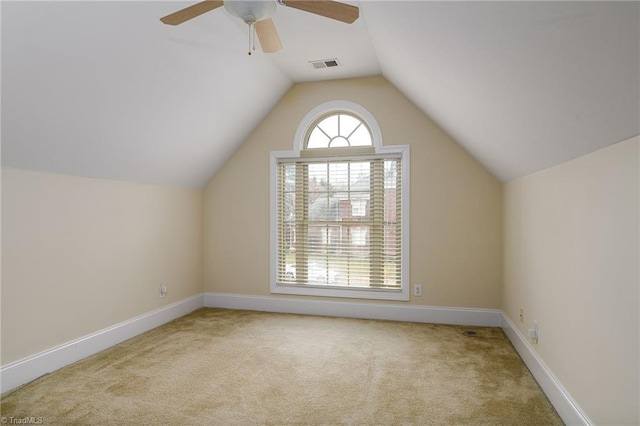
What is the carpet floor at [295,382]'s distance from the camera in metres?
2.28

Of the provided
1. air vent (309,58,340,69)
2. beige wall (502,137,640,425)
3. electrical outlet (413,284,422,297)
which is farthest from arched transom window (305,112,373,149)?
beige wall (502,137,640,425)

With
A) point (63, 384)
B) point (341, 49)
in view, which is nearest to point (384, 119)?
point (341, 49)

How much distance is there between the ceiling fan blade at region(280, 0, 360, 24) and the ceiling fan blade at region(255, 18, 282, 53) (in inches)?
13.3

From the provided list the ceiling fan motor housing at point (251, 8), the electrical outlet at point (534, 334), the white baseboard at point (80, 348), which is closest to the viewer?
the ceiling fan motor housing at point (251, 8)

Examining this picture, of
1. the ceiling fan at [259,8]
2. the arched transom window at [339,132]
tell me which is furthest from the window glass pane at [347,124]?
the ceiling fan at [259,8]

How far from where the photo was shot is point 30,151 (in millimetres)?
2604

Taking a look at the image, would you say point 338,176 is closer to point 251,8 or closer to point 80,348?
point 251,8

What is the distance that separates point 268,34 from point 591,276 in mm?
2240

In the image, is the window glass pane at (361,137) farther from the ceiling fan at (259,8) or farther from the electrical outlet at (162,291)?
the electrical outlet at (162,291)

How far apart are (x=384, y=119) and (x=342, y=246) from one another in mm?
1497

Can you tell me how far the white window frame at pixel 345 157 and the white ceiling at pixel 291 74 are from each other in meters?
0.45

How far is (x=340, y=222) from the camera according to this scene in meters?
4.52

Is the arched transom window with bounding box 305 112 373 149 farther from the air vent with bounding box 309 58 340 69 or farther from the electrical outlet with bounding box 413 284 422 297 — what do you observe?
the electrical outlet with bounding box 413 284 422 297

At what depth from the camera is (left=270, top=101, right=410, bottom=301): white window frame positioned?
425 centimetres
